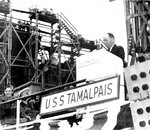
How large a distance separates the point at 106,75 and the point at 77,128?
3.00 ft

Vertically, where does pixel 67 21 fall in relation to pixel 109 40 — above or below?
above

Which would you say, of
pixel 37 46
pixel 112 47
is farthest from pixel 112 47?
pixel 37 46

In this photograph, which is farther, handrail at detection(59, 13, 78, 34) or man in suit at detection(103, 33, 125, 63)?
handrail at detection(59, 13, 78, 34)

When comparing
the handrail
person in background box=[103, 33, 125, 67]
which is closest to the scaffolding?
the handrail

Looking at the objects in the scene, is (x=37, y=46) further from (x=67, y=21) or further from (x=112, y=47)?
(x=112, y=47)

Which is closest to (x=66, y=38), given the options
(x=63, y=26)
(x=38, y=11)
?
(x=63, y=26)

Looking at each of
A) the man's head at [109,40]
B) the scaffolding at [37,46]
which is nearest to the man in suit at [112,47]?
the man's head at [109,40]

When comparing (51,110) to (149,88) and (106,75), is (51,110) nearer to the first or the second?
(106,75)

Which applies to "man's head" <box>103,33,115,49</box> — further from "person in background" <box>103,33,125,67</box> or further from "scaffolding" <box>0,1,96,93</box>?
"scaffolding" <box>0,1,96,93</box>

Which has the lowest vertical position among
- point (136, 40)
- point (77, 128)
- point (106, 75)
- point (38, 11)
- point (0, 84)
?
point (77, 128)

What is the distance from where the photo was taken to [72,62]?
26.8 m

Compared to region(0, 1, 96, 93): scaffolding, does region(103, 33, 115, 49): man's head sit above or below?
below

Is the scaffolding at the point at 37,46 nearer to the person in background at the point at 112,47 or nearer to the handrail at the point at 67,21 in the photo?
the handrail at the point at 67,21

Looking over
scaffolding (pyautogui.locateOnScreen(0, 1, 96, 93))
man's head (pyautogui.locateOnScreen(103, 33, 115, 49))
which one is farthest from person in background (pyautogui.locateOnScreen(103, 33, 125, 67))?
scaffolding (pyautogui.locateOnScreen(0, 1, 96, 93))
